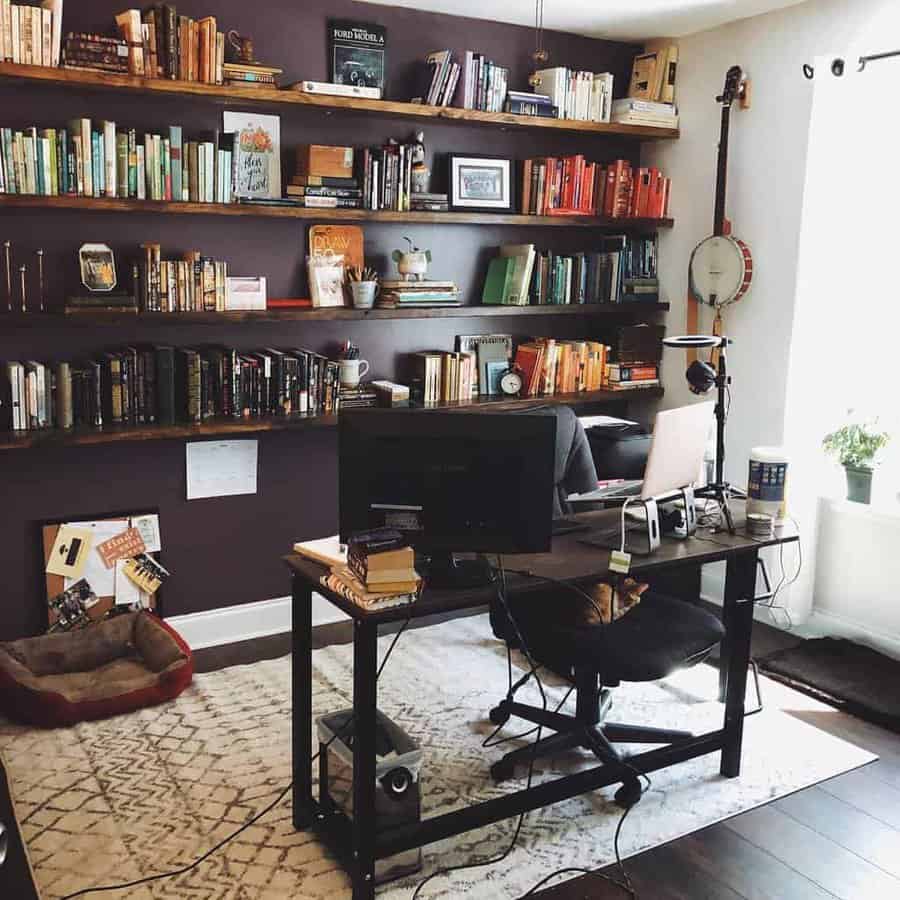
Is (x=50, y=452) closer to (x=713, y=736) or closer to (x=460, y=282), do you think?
(x=460, y=282)

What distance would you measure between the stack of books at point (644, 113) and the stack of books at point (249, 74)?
1.63 metres

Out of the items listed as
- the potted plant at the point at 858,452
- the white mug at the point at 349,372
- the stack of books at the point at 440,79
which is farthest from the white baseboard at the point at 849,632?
the stack of books at the point at 440,79

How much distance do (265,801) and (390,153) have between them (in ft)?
8.09

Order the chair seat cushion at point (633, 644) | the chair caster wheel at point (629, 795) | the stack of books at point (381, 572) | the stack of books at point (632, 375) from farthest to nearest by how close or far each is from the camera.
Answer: the stack of books at point (632, 375)
the chair caster wheel at point (629, 795)
the chair seat cushion at point (633, 644)
the stack of books at point (381, 572)

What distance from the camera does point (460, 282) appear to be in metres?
4.41

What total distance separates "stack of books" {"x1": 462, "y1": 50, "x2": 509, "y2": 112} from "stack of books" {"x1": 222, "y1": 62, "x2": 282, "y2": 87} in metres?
0.83

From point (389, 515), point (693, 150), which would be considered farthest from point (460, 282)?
point (389, 515)

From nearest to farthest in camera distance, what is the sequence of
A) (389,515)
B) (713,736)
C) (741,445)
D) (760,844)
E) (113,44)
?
(389,515)
(760,844)
(713,736)
(113,44)
(741,445)

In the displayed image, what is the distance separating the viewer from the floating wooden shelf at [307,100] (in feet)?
10.6

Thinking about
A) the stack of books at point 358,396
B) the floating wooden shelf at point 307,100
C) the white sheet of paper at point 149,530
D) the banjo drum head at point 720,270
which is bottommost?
the white sheet of paper at point 149,530

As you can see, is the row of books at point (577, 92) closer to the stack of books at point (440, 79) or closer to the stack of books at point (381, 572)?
the stack of books at point (440, 79)

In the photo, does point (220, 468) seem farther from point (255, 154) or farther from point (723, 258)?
point (723, 258)

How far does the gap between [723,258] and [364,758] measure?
2.87 meters

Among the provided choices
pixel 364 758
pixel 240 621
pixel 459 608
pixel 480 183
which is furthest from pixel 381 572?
pixel 480 183
